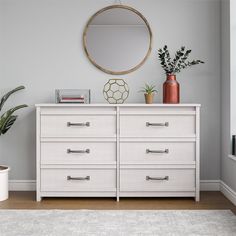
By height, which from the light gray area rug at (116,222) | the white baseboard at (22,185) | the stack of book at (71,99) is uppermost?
the stack of book at (71,99)

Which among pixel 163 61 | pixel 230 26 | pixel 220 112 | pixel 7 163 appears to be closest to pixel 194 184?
pixel 220 112

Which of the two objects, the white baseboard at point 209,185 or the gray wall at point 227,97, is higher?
the gray wall at point 227,97

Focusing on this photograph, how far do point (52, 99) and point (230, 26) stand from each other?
1815mm

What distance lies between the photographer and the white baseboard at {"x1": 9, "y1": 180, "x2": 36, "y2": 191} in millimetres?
4152

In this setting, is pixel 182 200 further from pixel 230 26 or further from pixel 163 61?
pixel 230 26

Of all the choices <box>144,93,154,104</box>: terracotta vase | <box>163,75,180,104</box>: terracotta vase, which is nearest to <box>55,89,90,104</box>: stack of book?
<box>144,93,154,104</box>: terracotta vase

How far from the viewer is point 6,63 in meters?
4.14

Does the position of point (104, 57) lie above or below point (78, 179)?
above

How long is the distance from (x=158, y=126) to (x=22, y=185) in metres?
1.51

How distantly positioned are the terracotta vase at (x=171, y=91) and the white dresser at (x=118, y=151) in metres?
0.18

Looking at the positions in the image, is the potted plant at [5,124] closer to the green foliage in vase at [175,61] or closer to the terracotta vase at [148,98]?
the terracotta vase at [148,98]

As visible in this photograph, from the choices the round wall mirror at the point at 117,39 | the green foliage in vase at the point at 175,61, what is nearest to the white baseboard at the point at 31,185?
the green foliage in vase at the point at 175,61

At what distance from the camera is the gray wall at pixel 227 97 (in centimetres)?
376

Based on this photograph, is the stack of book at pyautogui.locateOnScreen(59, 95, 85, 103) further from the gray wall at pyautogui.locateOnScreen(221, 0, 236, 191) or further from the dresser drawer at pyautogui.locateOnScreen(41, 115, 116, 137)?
the gray wall at pyautogui.locateOnScreen(221, 0, 236, 191)
